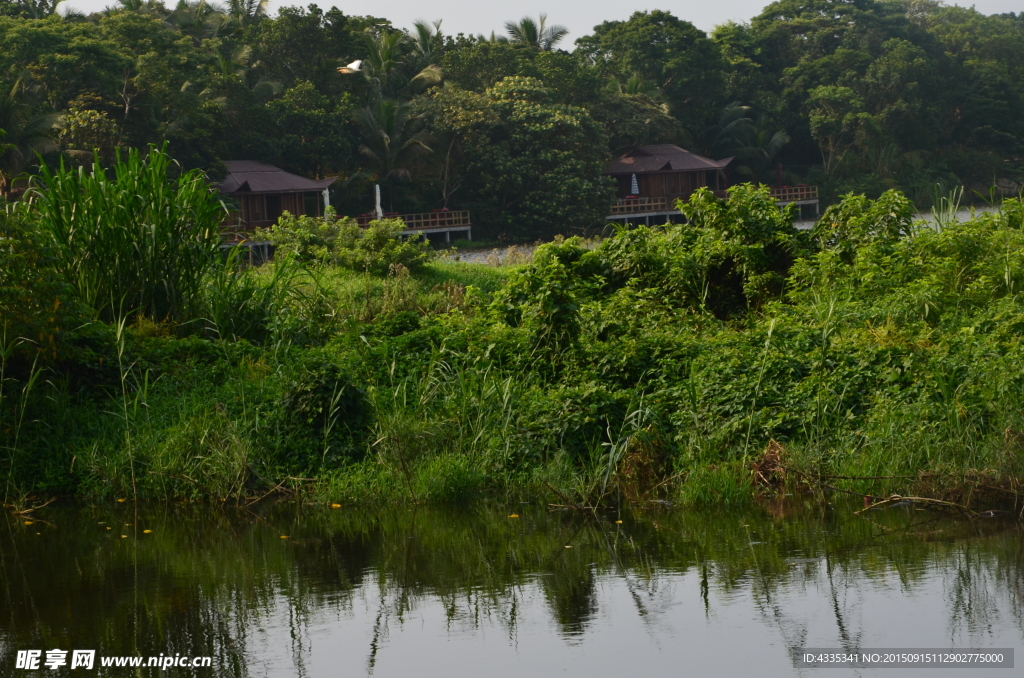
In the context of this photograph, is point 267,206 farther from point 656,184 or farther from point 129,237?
point 129,237

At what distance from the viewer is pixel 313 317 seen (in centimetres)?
1019

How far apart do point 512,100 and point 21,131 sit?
16765 mm

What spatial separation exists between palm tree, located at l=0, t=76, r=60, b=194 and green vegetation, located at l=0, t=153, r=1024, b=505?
20798 millimetres

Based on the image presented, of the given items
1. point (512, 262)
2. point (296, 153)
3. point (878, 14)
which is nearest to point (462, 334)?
point (512, 262)

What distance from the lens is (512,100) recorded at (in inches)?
1534

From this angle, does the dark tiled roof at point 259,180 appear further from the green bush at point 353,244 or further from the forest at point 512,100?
the green bush at point 353,244

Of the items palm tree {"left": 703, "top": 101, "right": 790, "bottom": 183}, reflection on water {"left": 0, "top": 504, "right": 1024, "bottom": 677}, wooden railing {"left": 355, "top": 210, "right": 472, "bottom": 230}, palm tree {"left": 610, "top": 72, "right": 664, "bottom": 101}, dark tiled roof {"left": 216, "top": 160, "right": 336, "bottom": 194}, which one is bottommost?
reflection on water {"left": 0, "top": 504, "right": 1024, "bottom": 677}

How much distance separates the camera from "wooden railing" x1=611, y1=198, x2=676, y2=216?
4219cm

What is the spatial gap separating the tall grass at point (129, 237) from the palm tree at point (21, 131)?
20469 millimetres

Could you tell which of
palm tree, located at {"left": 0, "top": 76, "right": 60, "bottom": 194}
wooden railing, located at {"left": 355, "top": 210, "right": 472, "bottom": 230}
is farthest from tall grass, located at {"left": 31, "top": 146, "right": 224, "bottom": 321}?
wooden railing, located at {"left": 355, "top": 210, "right": 472, "bottom": 230}

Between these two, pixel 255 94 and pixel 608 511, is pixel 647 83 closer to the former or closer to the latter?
pixel 255 94

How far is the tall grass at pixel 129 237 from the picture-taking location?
8.78 meters

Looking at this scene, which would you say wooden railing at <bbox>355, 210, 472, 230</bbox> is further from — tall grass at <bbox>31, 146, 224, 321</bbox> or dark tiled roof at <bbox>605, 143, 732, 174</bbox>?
tall grass at <bbox>31, 146, 224, 321</bbox>

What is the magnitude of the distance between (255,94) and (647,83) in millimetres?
17773
